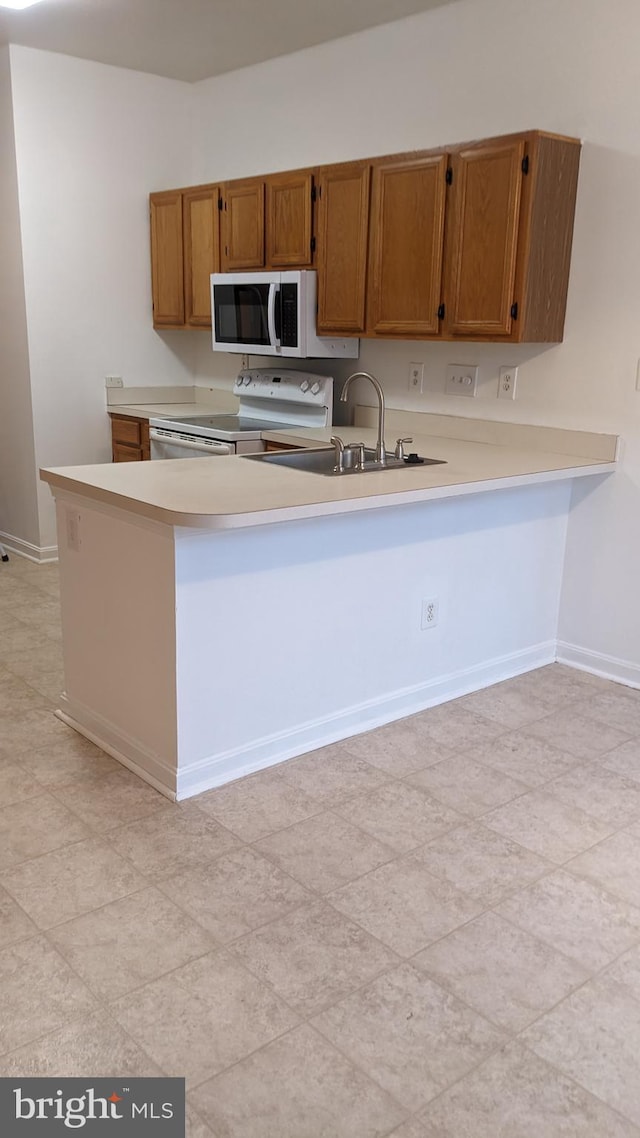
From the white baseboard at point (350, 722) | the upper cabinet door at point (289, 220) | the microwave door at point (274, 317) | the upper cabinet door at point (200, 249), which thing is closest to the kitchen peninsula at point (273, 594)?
the white baseboard at point (350, 722)

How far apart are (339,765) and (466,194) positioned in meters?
2.12

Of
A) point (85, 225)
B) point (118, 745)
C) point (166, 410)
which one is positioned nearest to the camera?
point (118, 745)

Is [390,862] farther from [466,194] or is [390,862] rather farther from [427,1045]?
[466,194]


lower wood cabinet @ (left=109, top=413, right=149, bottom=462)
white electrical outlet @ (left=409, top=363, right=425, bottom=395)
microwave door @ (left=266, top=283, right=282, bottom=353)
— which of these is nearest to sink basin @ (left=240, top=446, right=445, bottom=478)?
white electrical outlet @ (left=409, top=363, right=425, bottom=395)

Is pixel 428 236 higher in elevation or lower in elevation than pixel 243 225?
lower

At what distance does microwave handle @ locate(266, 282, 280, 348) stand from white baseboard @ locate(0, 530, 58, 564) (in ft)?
5.89

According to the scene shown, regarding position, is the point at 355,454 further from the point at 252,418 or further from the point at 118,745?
the point at 252,418

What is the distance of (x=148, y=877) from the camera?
2199 mm

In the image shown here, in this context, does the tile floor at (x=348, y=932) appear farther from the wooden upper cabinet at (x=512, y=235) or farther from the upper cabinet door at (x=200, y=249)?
the upper cabinet door at (x=200, y=249)

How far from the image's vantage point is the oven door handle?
13.6ft

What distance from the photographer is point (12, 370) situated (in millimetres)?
4926

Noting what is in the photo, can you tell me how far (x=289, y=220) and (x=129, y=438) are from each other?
154 centimetres

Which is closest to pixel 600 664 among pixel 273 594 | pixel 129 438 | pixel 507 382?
pixel 507 382

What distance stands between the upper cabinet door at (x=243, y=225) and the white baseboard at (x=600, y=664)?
2327 millimetres
